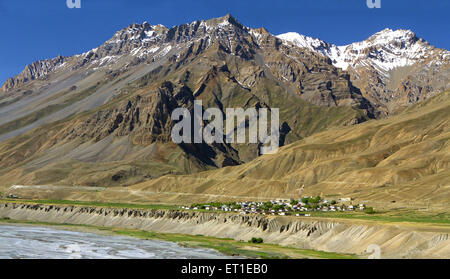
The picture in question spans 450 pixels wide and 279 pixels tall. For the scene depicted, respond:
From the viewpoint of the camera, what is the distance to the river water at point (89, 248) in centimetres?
8108

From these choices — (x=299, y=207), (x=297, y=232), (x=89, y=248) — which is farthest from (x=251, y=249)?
(x=299, y=207)

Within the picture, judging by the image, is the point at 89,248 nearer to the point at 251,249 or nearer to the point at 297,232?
the point at 251,249

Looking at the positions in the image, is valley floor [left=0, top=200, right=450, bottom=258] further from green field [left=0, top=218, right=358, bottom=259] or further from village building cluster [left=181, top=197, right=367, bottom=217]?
village building cluster [left=181, top=197, right=367, bottom=217]

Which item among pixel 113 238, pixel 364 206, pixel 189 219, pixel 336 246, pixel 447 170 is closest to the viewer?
pixel 336 246

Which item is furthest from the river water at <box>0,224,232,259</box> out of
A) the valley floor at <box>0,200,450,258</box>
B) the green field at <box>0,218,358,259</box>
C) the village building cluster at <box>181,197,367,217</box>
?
the village building cluster at <box>181,197,367,217</box>

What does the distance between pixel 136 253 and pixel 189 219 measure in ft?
177

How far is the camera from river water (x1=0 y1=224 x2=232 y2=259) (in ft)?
266

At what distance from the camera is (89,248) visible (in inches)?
3625

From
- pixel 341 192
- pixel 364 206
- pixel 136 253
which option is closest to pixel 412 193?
pixel 364 206

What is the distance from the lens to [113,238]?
11344 cm

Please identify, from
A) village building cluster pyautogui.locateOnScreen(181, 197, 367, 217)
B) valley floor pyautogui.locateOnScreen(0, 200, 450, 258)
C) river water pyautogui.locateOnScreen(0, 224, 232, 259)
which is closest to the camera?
valley floor pyautogui.locateOnScreen(0, 200, 450, 258)

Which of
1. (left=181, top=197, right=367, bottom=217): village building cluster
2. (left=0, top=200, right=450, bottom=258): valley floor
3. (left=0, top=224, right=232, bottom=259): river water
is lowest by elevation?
(left=0, top=224, right=232, bottom=259): river water
